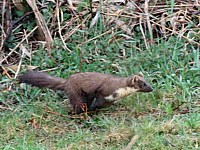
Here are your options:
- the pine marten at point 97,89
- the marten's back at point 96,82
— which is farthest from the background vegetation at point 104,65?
the marten's back at point 96,82

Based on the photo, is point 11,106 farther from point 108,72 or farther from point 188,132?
point 188,132

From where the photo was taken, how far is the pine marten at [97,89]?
18.7ft

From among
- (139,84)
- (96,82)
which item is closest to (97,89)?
(96,82)

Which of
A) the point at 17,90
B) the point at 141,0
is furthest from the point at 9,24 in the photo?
the point at 141,0

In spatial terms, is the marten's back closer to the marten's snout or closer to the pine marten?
the pine marten

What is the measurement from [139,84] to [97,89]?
403mm

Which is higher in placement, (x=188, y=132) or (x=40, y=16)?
(x=40, y=16)

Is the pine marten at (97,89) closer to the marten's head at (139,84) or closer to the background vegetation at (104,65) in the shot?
the marten's head at (139,84)

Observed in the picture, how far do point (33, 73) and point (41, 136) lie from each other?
815 millimetres

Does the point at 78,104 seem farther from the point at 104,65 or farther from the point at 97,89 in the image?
the point at 104,65

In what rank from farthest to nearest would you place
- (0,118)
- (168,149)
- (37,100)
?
(37,100)
(0,118)
(168,149)

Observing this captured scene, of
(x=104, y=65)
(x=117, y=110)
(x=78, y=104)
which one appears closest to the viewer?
(x=78, y=104)

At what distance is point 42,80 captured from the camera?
5.89 m

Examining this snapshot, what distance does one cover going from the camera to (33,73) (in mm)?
5934
